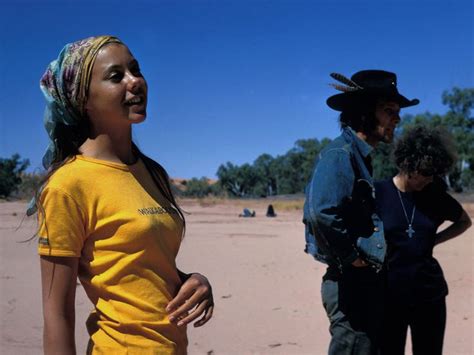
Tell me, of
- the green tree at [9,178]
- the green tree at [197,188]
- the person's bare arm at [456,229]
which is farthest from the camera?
the green tree at [197,188]

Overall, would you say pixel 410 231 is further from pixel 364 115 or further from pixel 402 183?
pixel 364 115

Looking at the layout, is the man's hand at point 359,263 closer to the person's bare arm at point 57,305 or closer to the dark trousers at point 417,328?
the dark trousers at point 417,328

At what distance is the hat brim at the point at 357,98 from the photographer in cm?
296

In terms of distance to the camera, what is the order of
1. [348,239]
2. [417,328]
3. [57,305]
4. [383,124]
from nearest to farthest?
[57,305]
[348,239]
[383,124]
[417,328]

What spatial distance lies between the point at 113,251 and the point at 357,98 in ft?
6.15

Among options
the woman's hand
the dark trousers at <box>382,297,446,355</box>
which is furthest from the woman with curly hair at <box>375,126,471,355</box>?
the woman's hand

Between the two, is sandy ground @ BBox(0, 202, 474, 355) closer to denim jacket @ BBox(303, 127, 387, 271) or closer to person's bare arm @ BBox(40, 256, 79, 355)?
denim jacket @ BBox(303, 127, 387, 271)

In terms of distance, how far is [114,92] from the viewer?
5.69ft

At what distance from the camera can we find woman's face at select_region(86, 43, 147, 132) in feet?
5.70

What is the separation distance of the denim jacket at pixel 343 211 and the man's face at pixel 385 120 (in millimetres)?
247

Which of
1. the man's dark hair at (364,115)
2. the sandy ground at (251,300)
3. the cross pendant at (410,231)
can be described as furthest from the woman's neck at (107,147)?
the sandy ground at (251,300)

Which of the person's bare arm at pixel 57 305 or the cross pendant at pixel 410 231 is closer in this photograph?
the person's bare arm at pixel 57 305

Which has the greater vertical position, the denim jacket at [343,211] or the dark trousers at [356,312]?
the denim jacket at [343,211]

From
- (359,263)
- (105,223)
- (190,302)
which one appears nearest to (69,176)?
(105,223)
